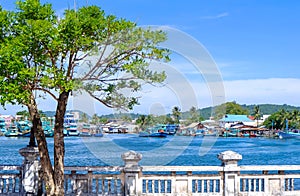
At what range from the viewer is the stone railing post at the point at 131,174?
10.2 meters

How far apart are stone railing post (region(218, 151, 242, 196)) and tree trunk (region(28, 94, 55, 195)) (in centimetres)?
378

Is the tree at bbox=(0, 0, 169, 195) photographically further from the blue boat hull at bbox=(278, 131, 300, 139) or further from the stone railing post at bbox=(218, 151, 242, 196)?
the blue boat hull at bbox=(278, 131, 300, 139)

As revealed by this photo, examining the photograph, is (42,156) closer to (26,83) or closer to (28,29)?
(26,83)

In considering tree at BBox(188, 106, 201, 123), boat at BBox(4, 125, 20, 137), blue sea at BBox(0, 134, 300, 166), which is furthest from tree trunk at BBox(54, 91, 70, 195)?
boat at BBox(4, 125, 20, 137)

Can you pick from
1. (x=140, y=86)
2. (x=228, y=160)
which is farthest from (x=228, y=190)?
(x=140, y=86)

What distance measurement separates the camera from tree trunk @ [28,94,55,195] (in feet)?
31.2

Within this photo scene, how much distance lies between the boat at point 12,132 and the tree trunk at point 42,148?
8998cm

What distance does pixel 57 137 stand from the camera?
955 cm

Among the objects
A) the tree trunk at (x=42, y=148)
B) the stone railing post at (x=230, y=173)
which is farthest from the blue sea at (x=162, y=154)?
the stone railing post at (x=230, y=173)

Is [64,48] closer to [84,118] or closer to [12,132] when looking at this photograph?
[84,118]

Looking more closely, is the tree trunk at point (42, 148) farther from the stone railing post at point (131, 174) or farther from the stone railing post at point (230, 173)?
the stone railing post at point (230, 173)

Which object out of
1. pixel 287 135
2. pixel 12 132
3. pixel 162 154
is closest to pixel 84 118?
pixel 162 154

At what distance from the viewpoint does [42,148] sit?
376 inches

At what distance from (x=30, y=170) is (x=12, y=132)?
299ft
